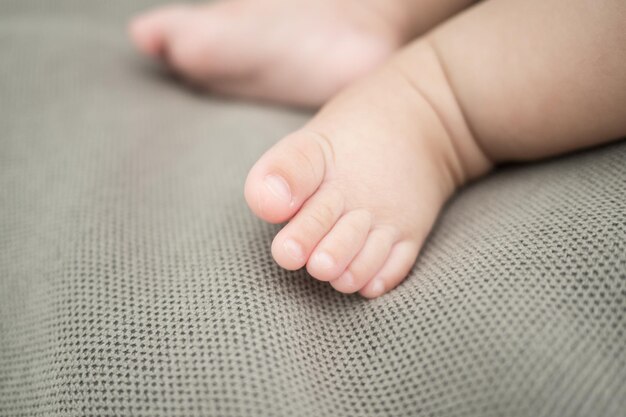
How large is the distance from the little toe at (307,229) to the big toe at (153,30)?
0.49 m

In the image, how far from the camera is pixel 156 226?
0.53 metres

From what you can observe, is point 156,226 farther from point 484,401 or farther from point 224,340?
point 484,401

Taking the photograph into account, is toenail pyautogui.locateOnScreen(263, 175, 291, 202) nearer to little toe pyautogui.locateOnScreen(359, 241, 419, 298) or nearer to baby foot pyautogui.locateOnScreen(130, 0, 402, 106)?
little toe pyautogui.locateOnScreen(359, 241, 419, 298)

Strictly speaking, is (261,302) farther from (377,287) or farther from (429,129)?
(429,129)

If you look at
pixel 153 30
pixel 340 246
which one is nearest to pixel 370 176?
pixel 340 246

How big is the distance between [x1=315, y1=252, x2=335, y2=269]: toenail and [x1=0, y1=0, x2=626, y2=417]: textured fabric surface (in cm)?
4

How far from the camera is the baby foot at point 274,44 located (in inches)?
28.5

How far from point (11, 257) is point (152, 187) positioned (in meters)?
0.16

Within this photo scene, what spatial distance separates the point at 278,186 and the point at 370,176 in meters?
0.10

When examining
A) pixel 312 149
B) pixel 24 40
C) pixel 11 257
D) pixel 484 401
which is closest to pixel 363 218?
pixel 312 149

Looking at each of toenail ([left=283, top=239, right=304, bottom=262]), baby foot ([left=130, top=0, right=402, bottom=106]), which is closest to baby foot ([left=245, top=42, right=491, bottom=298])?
toenail ([left=283, top=239, right=304, bottom=262])

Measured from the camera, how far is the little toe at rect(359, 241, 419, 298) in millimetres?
455

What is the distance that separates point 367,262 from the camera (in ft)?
1.48

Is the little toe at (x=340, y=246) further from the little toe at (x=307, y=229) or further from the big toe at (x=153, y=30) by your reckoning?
the big toe at (x=153, y=30)
